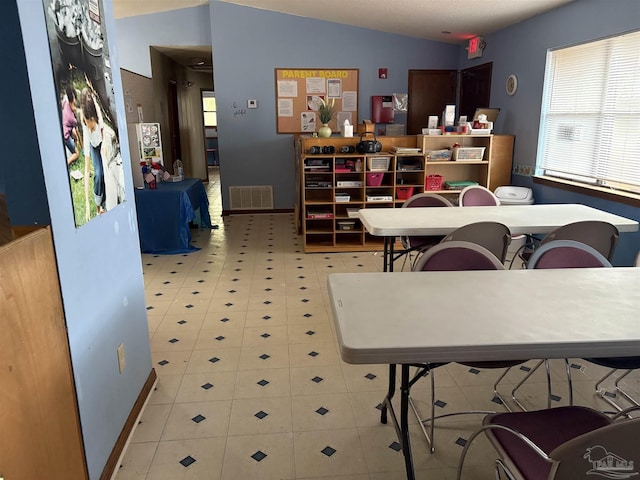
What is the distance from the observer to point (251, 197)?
764cm

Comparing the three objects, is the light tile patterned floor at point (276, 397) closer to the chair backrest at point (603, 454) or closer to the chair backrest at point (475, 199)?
the chair backrest at point (603, 454)

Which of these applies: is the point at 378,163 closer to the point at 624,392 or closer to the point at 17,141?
the point at 624,392

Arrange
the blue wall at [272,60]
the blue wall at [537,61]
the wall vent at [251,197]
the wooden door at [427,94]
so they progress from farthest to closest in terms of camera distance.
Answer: the wall vent at [251,197], the wooden door at [427,94], the blue wall at [272,60], the blue wall at [537,61]

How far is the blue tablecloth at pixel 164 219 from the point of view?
17.5ft

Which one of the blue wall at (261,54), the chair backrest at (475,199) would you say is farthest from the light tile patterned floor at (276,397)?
the blue wall at (261,54)

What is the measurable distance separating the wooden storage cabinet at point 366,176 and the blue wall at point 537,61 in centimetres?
31

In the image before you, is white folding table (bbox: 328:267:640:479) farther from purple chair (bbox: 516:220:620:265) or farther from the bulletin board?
the bulletin board

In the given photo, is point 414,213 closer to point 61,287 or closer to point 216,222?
point 61,287

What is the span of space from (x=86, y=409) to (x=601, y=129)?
468cm

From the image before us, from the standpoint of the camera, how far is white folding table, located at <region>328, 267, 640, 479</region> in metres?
1.48

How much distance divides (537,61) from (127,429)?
17.3ft

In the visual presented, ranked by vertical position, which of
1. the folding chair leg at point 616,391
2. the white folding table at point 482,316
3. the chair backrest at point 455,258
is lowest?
the folding chair leg at point 616,391

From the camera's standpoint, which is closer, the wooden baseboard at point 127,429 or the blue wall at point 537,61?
the wooden baseboard at point 127,429

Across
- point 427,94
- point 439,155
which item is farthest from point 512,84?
point 427,94
